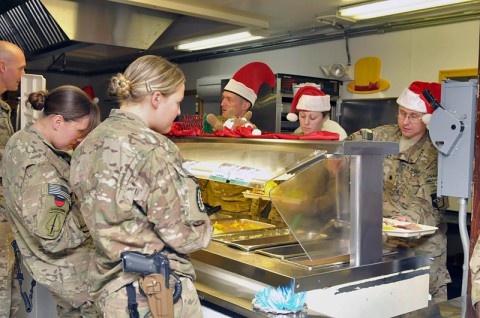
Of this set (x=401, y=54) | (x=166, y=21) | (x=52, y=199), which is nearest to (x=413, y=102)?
(x=401, y=54)

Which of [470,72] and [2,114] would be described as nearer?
[2,114]

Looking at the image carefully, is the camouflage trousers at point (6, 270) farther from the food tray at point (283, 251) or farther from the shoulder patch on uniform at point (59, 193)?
the food tray at point (283, 251)

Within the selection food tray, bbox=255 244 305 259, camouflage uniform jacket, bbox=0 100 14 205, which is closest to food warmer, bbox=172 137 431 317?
food tray, bbox=255 244 305 259

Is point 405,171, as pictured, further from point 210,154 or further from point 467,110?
point 210,154

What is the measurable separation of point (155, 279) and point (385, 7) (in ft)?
10.4

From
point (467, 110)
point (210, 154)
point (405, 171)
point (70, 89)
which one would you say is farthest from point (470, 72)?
point (70, 89)

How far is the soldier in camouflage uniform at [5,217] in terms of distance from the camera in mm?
2811

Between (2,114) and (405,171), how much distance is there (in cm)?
261

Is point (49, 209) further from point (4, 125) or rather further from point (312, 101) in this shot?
point (312, 101)

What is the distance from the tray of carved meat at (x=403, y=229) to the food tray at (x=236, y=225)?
0.62 meters

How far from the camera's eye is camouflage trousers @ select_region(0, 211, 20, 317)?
2799 millimetres

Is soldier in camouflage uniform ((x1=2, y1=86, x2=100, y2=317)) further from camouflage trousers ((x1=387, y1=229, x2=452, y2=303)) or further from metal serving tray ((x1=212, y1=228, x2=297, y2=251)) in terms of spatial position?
camouflage trousers ((x1=387, y1=229, x2=452, y2=303))

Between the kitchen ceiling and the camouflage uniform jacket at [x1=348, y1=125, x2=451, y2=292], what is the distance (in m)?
1.59

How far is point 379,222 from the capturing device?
198 centimetres
